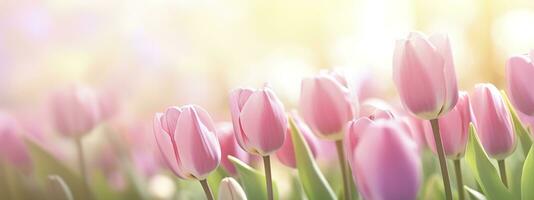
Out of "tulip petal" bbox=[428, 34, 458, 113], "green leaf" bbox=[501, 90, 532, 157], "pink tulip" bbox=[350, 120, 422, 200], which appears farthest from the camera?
"green leaf" bbox=[501, 90, 532, 157]

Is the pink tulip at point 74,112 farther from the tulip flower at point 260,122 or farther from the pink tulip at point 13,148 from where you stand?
the tulip flower at point 260,122

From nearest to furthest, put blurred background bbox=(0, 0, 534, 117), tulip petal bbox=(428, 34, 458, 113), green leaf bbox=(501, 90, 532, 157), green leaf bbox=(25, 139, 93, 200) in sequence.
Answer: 1. tulip petal bbox=(428, 34, 458, 113)
2. green leaf bbox=(501, 90, 532, 157)
3. green leaf bbox=(25, 139, 93, 200)
4. blurred background bbox=(0, 0, 534, 117)

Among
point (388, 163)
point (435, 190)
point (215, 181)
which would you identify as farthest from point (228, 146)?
point (388, 163)

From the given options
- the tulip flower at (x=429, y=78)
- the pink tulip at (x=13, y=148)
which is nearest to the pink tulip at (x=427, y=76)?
the tulip flower at (x=429, y=78)

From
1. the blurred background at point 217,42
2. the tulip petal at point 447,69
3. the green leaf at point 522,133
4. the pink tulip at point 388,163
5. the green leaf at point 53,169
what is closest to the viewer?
the pink tulip at point 388,163

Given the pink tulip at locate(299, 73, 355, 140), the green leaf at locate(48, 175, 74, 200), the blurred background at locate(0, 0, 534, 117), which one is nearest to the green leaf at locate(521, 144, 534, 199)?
the pink tulip at locate(299, 73, 355, 140)

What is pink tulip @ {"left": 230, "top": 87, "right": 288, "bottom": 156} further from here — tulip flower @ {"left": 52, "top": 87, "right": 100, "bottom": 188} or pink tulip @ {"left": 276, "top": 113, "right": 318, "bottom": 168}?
A: tulip flower @ {"left": 52, "top": 87, "right": 100, "bottom": 188}

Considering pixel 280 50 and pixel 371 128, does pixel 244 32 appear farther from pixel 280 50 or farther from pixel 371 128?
pixel 371 128

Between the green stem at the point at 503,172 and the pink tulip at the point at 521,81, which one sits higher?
the pink tulip at the point at 521,81
